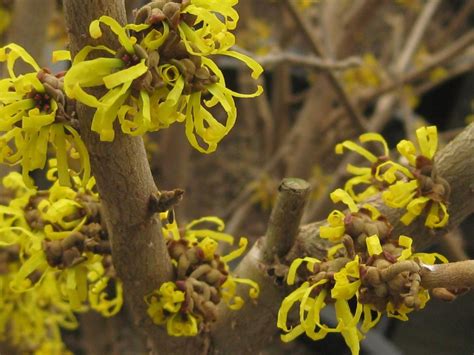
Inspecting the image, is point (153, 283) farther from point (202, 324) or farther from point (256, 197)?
point (256, 197)

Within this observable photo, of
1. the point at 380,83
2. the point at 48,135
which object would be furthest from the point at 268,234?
the point at 380,83

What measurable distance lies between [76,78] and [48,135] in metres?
0.08

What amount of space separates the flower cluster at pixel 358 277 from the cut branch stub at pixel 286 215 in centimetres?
4

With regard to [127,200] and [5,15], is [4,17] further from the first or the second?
[127,200]

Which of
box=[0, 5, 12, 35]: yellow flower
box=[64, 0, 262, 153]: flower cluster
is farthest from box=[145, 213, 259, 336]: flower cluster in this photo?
box=[0, 5, 12, 35]: yellow flower

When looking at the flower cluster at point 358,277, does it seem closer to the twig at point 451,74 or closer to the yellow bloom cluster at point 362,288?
the yellow bloom cluster at point 362,288

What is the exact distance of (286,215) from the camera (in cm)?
69

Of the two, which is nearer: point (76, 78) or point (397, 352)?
point (76, 78)

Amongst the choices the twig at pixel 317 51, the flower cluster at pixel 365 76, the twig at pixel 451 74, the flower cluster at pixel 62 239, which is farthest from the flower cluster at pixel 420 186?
the flower cluster at pixel 365 76

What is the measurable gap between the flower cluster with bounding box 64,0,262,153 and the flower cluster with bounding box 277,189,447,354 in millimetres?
164

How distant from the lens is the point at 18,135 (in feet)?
1.80

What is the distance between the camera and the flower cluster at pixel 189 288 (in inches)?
27.2

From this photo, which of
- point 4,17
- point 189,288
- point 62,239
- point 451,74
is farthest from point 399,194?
point 451,74

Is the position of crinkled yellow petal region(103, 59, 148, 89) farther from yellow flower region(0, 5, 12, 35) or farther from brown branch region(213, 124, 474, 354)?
yellow flower region(0, 5, 12, 35)
